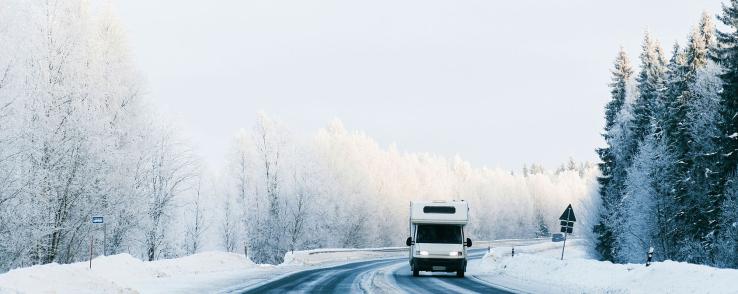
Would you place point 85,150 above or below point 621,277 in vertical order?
above

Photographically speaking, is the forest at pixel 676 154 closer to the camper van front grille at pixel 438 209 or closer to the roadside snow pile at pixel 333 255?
the camper van front grille at pixel 438 209

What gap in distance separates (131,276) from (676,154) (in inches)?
1242

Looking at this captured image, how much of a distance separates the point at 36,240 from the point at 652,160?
34598mm

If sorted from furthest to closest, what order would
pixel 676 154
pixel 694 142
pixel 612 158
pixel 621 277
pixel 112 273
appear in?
pixel 612 158
pixel 676 154
pixel 694 142
pixel 112 273
pixel 621 277

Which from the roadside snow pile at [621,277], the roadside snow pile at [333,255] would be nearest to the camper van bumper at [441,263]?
the roadside snow pile at [621,277]

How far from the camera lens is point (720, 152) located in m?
34.8

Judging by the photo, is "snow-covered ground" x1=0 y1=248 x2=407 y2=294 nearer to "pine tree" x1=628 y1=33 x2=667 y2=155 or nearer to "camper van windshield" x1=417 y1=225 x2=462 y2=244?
"camper van windshield" x1=417 y1=225 x2=462 y2=244

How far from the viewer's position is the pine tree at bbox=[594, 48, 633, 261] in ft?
178

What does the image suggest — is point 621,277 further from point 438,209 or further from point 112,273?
point 112,273

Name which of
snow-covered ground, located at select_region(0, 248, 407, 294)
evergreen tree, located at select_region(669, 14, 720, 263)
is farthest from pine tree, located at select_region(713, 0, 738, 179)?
snow-covered ground, located at select_region(0, 248, 407, 294)

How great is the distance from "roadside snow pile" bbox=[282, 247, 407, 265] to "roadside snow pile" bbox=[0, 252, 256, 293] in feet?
30.8

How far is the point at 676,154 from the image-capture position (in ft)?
145

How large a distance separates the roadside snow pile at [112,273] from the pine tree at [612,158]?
26.4m

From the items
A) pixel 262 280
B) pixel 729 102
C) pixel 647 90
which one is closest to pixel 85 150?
pixel 262 280
